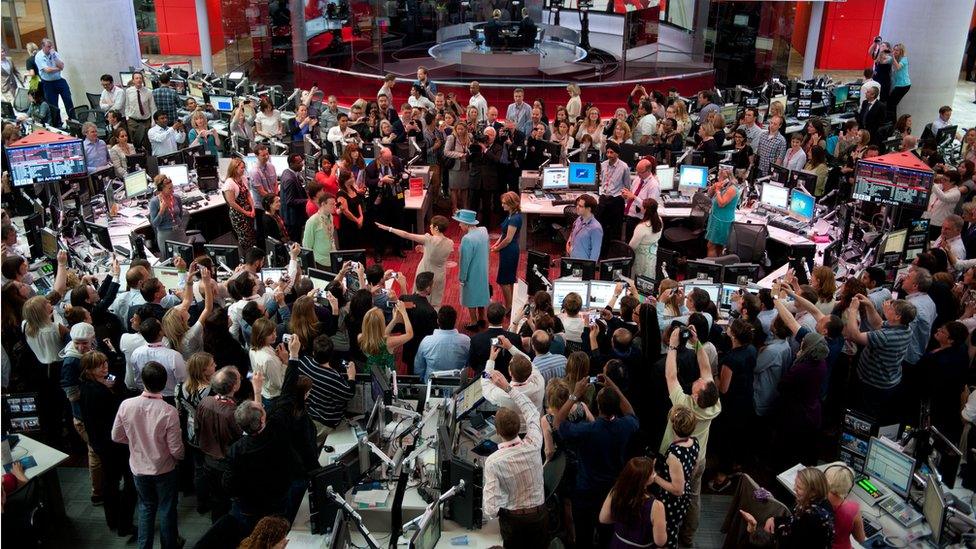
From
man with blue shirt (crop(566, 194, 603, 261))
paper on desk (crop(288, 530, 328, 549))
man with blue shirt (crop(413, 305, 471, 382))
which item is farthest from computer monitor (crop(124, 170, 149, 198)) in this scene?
paper on desk (crop(288, 530, 328, 549))

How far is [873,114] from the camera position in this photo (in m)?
13.8

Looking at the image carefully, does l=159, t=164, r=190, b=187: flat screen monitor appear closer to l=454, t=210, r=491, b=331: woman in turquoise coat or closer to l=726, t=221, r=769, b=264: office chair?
l=454, t=210, r=491, b=331: woman in turquoise coat

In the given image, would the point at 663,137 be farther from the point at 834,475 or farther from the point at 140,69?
the point at 140,69

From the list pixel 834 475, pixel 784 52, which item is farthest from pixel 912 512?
pixel 784 52

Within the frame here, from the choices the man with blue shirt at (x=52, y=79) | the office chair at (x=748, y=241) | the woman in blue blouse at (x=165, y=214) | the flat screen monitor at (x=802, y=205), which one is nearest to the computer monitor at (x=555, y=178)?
the office chair at (x=748, y=241)

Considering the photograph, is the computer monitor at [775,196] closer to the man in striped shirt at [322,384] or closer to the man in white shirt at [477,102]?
the man in white shirt at [477,102]

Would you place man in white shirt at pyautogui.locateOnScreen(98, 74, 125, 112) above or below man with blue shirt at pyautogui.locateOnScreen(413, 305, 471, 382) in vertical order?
above

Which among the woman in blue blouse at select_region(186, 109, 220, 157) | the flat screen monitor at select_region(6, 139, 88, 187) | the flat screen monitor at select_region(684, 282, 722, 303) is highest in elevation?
the flat screen monitor at select_region(6, 139, 88, 187)

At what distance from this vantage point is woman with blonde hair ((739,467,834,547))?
486cm

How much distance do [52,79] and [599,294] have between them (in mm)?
12066

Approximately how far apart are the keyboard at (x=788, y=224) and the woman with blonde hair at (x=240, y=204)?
6.13m

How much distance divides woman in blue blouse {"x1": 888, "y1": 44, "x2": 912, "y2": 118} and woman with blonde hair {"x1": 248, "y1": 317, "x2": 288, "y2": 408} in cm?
1280

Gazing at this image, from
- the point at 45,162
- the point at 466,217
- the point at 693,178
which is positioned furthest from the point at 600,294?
the point at 45,162

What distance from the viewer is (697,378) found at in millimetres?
6453
